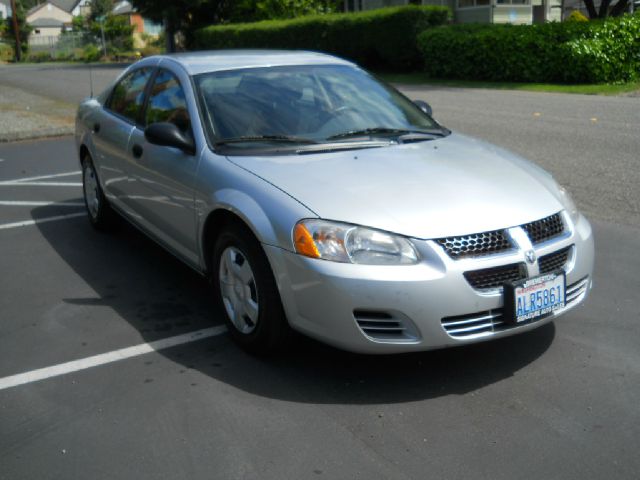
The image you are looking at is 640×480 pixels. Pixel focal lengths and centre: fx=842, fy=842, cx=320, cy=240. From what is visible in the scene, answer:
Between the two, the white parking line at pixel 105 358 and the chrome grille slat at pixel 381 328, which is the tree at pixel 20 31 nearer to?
the white parking line at pixel 105 358

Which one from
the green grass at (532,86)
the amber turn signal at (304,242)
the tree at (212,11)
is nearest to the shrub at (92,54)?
the tree at (212,11)

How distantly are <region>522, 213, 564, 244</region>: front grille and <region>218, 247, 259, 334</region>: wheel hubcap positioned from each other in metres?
1.41

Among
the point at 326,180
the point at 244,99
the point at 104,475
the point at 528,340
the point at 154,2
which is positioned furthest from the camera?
the point at 154,2

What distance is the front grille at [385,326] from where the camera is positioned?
3904mm

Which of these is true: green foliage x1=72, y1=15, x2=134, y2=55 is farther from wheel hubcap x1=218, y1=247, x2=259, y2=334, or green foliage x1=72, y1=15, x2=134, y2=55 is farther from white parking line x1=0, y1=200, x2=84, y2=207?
wheel hubcap x1=218, y1=247, x2=259, y2=334

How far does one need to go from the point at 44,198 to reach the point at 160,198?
394cm

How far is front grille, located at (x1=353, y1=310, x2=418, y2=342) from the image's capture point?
3904mm

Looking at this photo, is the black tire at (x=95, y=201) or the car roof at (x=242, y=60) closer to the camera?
the car roof at (x=242, y=60)

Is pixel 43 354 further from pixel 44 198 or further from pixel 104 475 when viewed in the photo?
pixel 44 198

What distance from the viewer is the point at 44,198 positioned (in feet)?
29.4

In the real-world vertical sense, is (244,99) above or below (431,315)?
above

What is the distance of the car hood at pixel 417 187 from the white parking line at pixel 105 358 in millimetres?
1045

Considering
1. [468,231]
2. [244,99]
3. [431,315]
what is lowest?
[431,315]

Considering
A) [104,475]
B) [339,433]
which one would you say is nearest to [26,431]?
[104,475]
